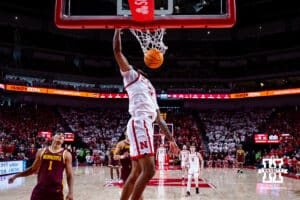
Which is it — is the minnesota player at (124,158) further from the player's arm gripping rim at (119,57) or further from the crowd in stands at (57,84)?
the crowd in stands at (57,84)

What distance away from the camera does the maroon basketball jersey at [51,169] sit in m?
4.81

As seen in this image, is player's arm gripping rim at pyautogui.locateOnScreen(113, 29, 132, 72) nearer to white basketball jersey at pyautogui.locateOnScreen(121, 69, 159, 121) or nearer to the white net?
white basketball jersey at pyautogui.locateOnScreen(121, 69, 159, 121)

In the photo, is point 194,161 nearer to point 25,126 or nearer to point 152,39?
point 152,39

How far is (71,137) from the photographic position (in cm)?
3105

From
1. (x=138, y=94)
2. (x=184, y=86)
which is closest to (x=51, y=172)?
(x=138, y=94)

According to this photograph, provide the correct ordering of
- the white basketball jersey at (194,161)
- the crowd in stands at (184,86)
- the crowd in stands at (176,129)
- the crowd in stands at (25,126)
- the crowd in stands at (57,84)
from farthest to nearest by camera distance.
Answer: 1. the crowd in stands at (184,86)
2. the crowd in stands at (57,84)
3. the crowd in stands at (176,129)
4. the crowd in stands at (25,126)
5. the white basketball jersey at (194,161)

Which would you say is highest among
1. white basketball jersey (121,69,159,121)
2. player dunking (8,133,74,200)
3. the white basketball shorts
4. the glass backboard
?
the glass backboard

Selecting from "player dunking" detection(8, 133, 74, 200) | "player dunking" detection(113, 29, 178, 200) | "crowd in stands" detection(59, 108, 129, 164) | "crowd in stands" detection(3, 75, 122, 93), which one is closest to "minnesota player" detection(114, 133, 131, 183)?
"player dunking" detection(8, 133, 74, 200)

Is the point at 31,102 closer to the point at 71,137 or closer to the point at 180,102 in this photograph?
the point at 71,137

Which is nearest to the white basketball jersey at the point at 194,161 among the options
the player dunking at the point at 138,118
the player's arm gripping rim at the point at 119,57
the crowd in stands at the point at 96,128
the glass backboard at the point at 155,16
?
the glass backboard at the point at 155,16

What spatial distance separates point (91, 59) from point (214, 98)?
12304mm

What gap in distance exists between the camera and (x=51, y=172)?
4.86 m

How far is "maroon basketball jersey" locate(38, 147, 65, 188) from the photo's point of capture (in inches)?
189

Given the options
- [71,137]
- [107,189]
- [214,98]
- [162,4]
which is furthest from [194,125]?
[162,4]
